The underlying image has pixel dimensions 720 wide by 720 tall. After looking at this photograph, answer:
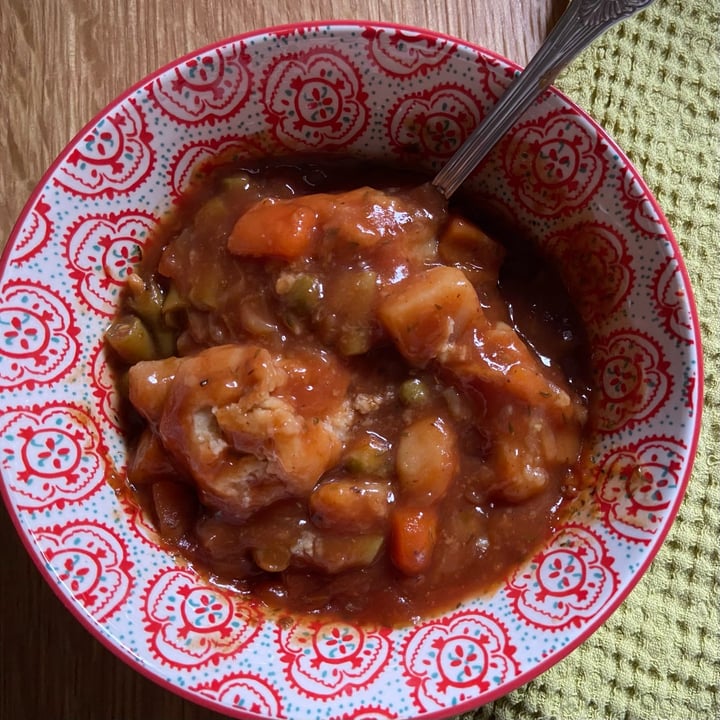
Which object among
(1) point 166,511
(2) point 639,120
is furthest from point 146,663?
(2) point 639,120

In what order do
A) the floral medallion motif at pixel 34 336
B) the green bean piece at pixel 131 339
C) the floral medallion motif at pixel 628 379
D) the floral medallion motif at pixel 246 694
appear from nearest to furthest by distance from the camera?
the floral medallion motif at pixel 246 694 < the floral medallion motif at pixel 34 336 < the floral medallion motif at pixel 628 379 < the green bean piece at pixel 131 339

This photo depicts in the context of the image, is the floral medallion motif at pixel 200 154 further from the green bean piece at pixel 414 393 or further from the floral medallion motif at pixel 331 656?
the floral medallion motif at pixel 331 656

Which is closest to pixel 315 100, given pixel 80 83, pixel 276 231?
pixel 276 231

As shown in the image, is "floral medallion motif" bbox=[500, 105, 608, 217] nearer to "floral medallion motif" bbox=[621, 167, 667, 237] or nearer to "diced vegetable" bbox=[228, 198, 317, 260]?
"floral medallion motif" bbox=[621, 167, 667, 237]

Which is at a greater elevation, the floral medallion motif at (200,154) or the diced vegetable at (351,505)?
the floral medallion motif at (200,154)

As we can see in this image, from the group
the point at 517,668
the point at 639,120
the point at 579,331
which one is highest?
the point at 639,120

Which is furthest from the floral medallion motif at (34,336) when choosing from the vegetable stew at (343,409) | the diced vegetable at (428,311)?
the diced vegetable at (428,311)

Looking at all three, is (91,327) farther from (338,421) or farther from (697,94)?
(697,94)
